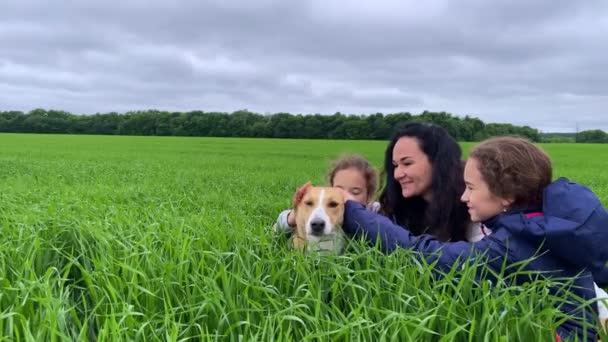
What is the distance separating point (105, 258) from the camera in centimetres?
265

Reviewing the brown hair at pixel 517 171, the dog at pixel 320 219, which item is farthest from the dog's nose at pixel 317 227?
the brown hair at pixel 517 171

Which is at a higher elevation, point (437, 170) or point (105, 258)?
point (437, 170)

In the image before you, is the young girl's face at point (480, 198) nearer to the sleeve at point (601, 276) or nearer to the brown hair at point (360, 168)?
the sleeve at point (601, 276)

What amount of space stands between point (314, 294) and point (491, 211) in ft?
4.25

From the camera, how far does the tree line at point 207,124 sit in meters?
43.0

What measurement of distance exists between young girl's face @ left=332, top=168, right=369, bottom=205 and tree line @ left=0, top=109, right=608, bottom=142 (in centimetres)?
3079

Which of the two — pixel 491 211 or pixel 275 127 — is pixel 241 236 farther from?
pixel 275 127

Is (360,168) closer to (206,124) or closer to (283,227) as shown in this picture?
(283,227)

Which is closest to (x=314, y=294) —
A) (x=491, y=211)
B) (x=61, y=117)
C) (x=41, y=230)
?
(x=491, y=211)

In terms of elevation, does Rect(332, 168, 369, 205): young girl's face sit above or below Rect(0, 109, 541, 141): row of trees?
below

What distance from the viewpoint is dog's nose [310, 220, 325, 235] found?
3.26m

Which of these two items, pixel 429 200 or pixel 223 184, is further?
pixel 223 184

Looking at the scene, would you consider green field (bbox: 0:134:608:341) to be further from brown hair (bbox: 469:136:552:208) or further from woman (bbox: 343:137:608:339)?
brown hair (bbox: 469:136:552:208)

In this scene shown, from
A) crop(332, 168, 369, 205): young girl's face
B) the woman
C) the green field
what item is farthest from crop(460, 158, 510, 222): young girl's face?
crop(332, 168, 369, 205): young girl's face
